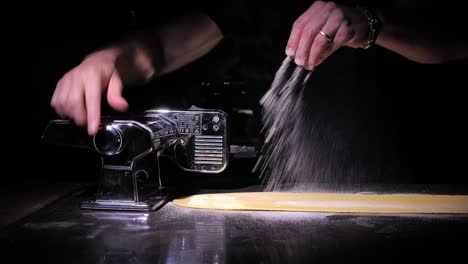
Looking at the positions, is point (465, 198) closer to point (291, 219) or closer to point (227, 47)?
point (291, 219)

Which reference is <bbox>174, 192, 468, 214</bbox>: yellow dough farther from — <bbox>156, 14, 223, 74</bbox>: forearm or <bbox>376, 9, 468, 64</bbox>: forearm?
<bbox>156, 14, 223, 74</bbox>: forearm

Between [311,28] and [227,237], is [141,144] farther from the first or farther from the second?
[311,28]

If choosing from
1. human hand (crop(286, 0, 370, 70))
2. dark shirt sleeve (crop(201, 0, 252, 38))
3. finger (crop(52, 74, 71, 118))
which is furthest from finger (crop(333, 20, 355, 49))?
finger (crop(52, 74, 71, 118))

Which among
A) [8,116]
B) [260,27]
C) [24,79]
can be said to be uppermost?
[260,27]

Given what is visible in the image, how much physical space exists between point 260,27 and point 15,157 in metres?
1.02

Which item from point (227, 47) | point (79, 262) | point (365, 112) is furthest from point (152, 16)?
point (79, 262)

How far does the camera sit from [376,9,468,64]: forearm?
1337mm

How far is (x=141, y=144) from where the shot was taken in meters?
0.93

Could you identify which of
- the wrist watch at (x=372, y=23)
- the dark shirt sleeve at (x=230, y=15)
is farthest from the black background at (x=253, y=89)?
the wrist watch at (x=372, y=23)

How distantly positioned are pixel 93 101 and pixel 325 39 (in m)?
0.56

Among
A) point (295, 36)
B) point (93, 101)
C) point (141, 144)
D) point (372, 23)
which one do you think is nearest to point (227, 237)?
point (141, 144)

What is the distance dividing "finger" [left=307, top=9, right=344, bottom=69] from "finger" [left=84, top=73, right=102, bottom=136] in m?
0.50

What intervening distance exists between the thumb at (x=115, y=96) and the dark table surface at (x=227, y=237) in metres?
0.24

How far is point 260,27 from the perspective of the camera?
1.56m
